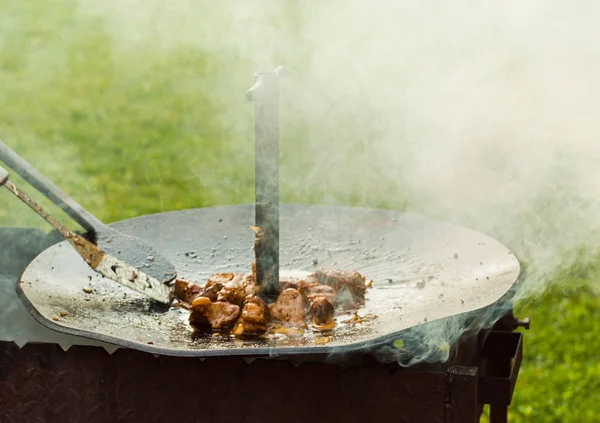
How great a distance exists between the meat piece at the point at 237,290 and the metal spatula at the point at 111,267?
251 millimetres

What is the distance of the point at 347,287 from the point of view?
9.62ft

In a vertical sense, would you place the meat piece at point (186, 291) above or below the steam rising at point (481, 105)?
below

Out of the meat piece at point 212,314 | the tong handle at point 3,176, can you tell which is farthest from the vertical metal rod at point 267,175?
the tong handle at point 3,176

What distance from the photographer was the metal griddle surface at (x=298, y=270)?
246 centimetres

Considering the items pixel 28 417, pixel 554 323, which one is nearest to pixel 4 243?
pixel 28 417

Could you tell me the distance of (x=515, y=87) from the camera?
361 centimetres

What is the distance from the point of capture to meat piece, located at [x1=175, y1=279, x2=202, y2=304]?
2.96 metres

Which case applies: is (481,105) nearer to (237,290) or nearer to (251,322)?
(237,290)

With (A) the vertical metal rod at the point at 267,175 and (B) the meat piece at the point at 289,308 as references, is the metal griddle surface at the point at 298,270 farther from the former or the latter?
(A) the vertical metal rod at the point at 267,175

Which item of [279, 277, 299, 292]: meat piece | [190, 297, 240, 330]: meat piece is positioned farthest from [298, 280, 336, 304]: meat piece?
[190, 297, 240, 330]: meat piece

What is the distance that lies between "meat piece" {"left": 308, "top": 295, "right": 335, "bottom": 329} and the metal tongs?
0.58 metres

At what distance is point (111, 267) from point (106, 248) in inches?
6.5

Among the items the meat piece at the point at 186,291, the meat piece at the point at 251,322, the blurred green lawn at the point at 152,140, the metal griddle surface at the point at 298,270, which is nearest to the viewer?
the metal griddle surface at the point at 298,270

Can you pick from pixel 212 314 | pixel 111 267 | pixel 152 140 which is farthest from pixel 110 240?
pixel 152 140
